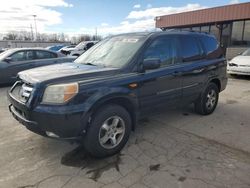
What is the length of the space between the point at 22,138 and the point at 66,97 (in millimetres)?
1700

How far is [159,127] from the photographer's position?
451 centimetres

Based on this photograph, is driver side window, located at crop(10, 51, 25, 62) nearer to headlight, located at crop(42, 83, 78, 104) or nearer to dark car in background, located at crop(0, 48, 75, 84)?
dark car in background, located at crop(0, 48, 75, 84)

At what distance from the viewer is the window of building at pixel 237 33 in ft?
58.5

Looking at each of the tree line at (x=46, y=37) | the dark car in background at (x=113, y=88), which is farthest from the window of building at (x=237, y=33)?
the tree line at (x=46, y=37)

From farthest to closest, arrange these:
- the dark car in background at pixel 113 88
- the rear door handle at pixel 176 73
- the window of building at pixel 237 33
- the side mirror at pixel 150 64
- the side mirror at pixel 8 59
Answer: the window of building at pixel 237 33 < the side mirror at pixel 8 59 < the rear door handle at pixel 176 73 < the side mirror at pixel 150 64 < the dark car in background at pixel 113 88

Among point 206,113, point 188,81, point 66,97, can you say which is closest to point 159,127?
point 188,81

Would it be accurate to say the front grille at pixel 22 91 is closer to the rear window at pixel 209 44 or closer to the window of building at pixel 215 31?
the rear window at pixel 209 44

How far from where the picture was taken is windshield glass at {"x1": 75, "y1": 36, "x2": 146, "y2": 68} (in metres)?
3.69

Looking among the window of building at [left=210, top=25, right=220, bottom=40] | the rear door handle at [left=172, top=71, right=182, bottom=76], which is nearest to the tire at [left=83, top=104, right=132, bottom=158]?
the rear door handle at [left=172, top=71, right=182, bottom=76]

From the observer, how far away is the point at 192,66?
178 inches

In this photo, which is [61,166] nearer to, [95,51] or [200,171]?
[200,171]

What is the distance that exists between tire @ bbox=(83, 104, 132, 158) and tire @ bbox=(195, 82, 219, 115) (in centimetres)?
220

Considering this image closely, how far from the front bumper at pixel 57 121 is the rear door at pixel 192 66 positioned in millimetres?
2343

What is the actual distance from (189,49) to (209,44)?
2.96 ft
